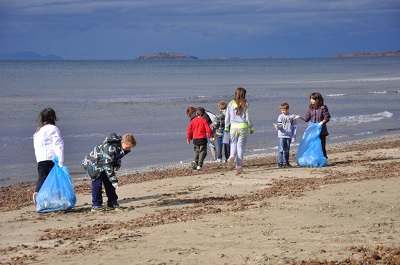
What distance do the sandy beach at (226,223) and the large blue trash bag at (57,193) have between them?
0.43 ft

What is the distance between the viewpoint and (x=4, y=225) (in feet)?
31.6

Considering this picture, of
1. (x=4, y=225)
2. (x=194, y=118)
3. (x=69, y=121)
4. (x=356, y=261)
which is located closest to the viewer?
(x=356, y=261)

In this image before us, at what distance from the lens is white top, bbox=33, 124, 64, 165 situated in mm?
10359

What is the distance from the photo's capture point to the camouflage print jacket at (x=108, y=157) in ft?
33.3

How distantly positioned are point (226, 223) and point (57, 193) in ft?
8.82

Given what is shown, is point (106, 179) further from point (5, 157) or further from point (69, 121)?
point (69, 121)

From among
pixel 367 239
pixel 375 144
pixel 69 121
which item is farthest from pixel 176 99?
pixel 367 239

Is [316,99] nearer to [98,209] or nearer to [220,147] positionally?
[220,147]

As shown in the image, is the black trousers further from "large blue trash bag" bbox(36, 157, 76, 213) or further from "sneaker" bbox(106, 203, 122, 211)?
"sneaker" bbox(106, 203, 122, 211)

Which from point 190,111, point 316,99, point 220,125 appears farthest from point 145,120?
point 316,99

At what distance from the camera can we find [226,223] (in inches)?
356

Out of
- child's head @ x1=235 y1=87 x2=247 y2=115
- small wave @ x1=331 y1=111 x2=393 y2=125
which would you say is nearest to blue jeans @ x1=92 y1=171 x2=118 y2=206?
child's head @ x1=235 y1=87 x2=247 y2=115

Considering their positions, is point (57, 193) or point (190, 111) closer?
point (57, 193)

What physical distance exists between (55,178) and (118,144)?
1.05 meters
